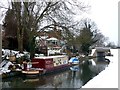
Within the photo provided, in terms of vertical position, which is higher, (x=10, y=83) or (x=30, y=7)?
(x=30, y=7)

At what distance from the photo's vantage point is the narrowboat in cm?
2695

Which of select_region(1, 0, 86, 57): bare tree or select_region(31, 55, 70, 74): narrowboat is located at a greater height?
select_region(1, 0, 86, 57): bare tree

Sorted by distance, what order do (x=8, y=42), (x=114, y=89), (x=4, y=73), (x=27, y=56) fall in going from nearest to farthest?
(x=114, y=89), (x=4, y=73), (x=27, y=56), (x=8, y=42)

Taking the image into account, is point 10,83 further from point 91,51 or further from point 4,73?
point 91,51

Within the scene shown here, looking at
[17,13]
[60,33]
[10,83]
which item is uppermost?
[17,13]

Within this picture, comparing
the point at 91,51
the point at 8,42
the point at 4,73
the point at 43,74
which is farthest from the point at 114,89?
the point at 91,51

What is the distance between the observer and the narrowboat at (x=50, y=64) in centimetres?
2695

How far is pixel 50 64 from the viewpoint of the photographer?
1110 inches

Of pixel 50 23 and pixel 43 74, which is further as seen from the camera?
pixel 50 23

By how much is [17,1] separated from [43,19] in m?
3.18

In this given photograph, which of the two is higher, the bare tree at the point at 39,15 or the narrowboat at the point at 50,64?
the bare tree at the point at 39,15

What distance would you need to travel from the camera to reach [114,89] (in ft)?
31.7

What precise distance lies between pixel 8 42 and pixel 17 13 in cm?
812

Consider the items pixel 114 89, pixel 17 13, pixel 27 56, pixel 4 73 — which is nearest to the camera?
pixel 114 89
